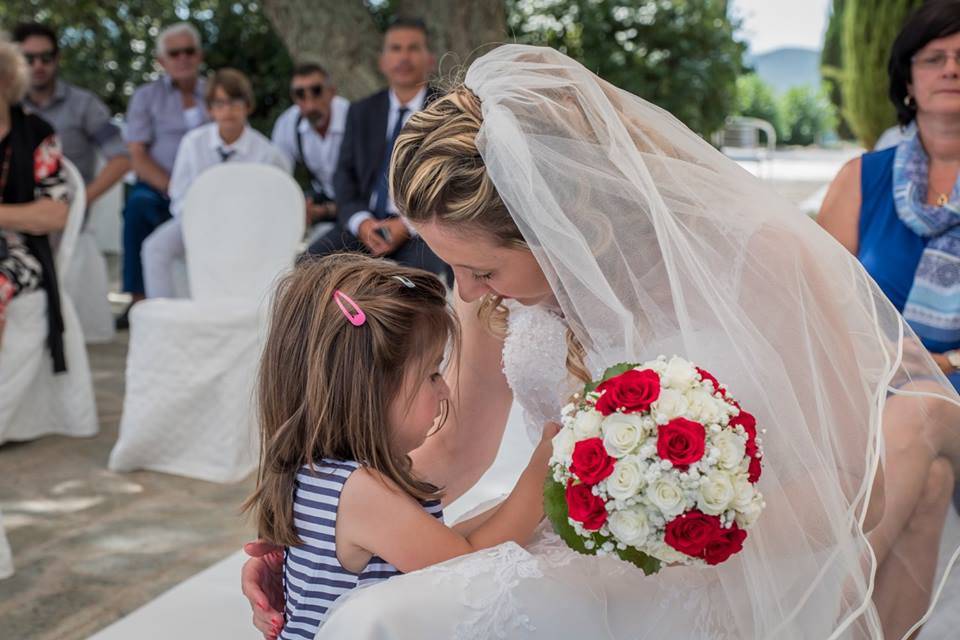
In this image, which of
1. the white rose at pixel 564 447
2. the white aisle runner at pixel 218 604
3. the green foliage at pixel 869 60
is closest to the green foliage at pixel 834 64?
the green foliage at pixel 869 60

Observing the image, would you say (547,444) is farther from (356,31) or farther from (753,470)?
(356,31)

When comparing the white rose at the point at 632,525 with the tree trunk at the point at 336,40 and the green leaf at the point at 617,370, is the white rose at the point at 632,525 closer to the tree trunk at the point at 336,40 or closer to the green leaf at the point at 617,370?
the green leaf at the point at 617,370

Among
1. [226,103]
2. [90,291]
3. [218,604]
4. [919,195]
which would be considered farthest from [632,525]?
[90,291]

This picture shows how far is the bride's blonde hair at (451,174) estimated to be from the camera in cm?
193

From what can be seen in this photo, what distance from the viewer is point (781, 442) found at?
1818 millimetres

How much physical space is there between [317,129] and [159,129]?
1102 millimetres

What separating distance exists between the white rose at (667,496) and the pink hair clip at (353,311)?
2.01ft

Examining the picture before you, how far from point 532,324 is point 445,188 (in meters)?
0.57

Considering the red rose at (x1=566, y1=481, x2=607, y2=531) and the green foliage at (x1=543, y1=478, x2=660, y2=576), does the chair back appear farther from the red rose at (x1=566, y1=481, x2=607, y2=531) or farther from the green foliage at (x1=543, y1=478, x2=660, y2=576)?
the red rose at (x1=566, y1=481, x2=607, y2=531)

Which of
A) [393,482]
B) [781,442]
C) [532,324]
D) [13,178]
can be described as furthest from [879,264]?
[13,178]

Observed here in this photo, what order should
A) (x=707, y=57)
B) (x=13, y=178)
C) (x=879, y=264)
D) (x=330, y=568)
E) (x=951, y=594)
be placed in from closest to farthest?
(x=330, y=568)
(x=951, y=594)
(x=879, y=264)
(x=13, y=178)
(x=707, y=57)

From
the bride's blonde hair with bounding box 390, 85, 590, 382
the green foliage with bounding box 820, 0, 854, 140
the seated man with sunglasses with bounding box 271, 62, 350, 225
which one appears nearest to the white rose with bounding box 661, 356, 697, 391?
the bride's blonde hair with bounding box 390, 85, 590, 382

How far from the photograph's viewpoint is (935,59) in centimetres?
309

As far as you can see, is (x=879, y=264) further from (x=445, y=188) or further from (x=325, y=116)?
(x=325, y=116)
